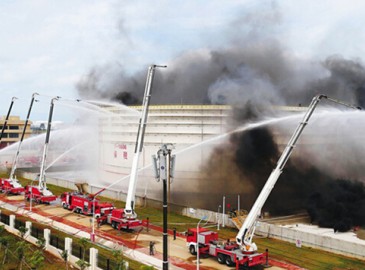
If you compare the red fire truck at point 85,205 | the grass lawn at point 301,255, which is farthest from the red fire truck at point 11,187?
the grass lawn at point 301,255

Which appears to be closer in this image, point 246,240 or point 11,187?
point 246,240

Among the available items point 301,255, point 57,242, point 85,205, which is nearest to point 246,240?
point 301,255

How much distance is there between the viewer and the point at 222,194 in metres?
53.4

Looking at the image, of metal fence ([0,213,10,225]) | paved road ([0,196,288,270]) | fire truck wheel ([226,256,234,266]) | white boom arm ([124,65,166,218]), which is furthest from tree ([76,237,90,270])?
metal fence ([0,213,10,225])

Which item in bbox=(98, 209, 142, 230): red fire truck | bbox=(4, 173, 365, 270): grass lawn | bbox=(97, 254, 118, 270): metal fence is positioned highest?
bbox=(98, 209, 142, 230): red fire truck

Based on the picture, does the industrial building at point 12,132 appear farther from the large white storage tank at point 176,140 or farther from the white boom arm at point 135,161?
the white boom arm at point 135,161

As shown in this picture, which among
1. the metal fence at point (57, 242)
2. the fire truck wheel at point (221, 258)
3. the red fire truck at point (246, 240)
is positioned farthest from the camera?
the metal fence at point (57, 242)

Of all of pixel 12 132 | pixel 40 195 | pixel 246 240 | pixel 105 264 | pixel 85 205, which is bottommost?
pixel 105 264

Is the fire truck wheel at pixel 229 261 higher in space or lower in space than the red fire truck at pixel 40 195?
lower

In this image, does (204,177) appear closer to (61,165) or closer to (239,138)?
(239,138)

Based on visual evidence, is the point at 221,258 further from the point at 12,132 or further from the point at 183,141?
the point at 12,132

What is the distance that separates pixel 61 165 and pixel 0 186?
5722 cm

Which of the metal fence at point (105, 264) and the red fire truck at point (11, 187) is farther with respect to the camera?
the red fire truck at point (11, 187)

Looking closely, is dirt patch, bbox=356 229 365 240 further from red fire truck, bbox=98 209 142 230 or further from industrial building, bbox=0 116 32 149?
industrial building, bbox=0 116 32 149
